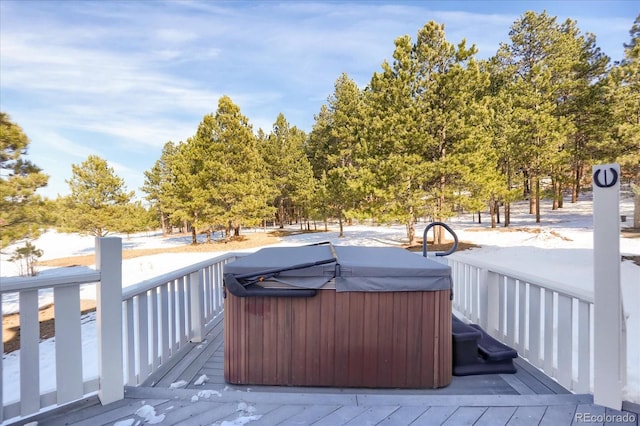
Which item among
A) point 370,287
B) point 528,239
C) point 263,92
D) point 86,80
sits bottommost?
point 528,239

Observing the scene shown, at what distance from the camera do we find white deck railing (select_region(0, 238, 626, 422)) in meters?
1.53

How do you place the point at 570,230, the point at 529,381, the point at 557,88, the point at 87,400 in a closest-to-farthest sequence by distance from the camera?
the point at 87,400 < the point at 529,381 < the point at 570,230 < the point at 557,88

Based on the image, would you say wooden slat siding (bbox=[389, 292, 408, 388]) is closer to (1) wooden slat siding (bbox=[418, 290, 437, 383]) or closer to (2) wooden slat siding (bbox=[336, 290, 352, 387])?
(1) wooden slat siding (bbox=[418, 290, 437, 383])

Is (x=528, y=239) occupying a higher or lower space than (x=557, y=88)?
lower

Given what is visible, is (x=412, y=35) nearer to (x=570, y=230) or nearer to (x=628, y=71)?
(x=628, y=71)

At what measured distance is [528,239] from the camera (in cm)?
1243

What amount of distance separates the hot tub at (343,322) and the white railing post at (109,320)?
24.0 inches

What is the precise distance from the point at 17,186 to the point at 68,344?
807 cm

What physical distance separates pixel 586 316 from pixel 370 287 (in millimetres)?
1251

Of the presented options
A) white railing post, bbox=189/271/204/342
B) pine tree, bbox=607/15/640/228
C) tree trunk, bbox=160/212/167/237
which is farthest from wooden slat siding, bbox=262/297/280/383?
tree trunk, bbox=160/212/167/237

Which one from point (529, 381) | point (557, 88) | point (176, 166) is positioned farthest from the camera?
point (176, 166)

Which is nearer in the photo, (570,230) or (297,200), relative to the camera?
(570,230)

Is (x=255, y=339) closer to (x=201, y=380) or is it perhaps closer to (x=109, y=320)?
(x=201, y=380)

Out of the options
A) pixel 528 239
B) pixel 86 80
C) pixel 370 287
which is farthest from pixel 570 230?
pixel 86 80
